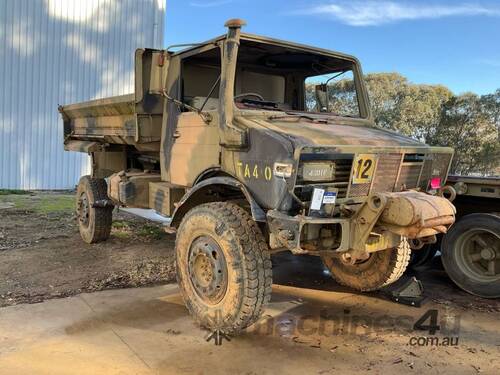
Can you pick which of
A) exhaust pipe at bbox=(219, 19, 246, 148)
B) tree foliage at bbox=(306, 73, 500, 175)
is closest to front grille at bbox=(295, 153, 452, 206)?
exhaust pipe at bbox=(219, 19, 246, 148)

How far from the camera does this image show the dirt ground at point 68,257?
5.24m

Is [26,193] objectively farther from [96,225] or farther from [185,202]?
[185,202]

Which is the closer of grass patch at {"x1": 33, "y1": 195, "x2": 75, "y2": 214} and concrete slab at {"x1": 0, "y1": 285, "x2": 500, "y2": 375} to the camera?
concrete slab at {"x1": 0, "y1": 285, "x2": 500, "y2": 375}

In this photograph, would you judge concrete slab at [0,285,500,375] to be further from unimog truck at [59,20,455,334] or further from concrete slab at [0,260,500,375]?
unimog truck at [59,20,455,334]

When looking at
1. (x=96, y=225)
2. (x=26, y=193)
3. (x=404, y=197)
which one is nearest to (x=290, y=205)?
(x=404, y=197)

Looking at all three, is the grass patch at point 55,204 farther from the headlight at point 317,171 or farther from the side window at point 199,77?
the headlight at point 317,171

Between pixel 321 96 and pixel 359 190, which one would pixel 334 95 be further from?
→ pixel 359 190

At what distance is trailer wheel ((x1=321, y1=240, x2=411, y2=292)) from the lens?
489 centimetres

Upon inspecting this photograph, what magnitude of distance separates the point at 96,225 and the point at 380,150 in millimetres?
4423

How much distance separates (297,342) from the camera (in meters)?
3.98

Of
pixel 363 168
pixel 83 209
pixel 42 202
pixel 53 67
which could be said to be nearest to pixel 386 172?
pixel 363 168

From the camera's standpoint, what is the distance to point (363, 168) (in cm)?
392

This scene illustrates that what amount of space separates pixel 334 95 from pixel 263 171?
2.16m

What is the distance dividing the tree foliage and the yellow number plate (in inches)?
502
